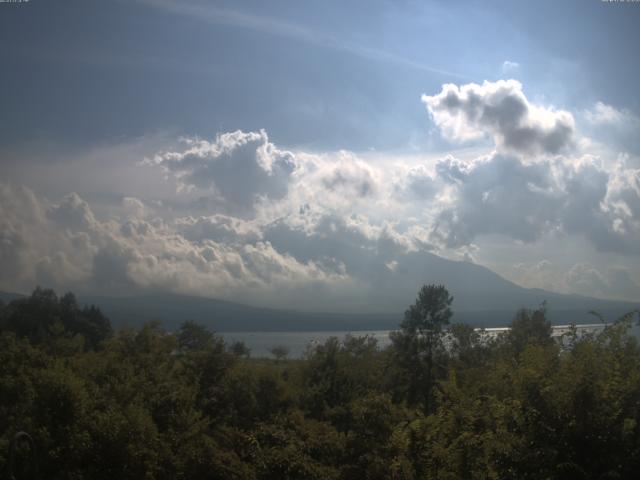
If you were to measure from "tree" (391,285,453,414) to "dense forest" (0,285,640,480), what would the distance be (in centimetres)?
565

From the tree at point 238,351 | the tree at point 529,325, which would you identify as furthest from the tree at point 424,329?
the tree at point 238,351

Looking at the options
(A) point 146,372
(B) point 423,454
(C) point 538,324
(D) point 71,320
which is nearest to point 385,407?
(B) point 423,454

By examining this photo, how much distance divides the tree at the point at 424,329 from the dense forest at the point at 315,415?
5.65 meters

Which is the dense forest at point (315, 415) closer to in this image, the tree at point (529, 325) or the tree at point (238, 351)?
the tree at point (238, 351)

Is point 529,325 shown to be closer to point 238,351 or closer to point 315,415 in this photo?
point 238,351

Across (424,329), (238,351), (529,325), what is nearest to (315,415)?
(238,351)

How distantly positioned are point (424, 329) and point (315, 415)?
787 inches

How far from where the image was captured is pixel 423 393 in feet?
134

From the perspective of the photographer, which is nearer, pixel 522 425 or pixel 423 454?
pixel 522 425

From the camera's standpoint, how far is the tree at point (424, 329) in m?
43.2

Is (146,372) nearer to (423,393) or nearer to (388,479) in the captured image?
(388,479)

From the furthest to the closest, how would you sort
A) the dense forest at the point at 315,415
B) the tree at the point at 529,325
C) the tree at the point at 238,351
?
the tree at the point at 529,325
the tree at the point at 238,351
the dense forest at the point at 315,415

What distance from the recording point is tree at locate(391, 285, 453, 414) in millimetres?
43250

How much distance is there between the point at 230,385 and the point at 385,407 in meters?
8.93
